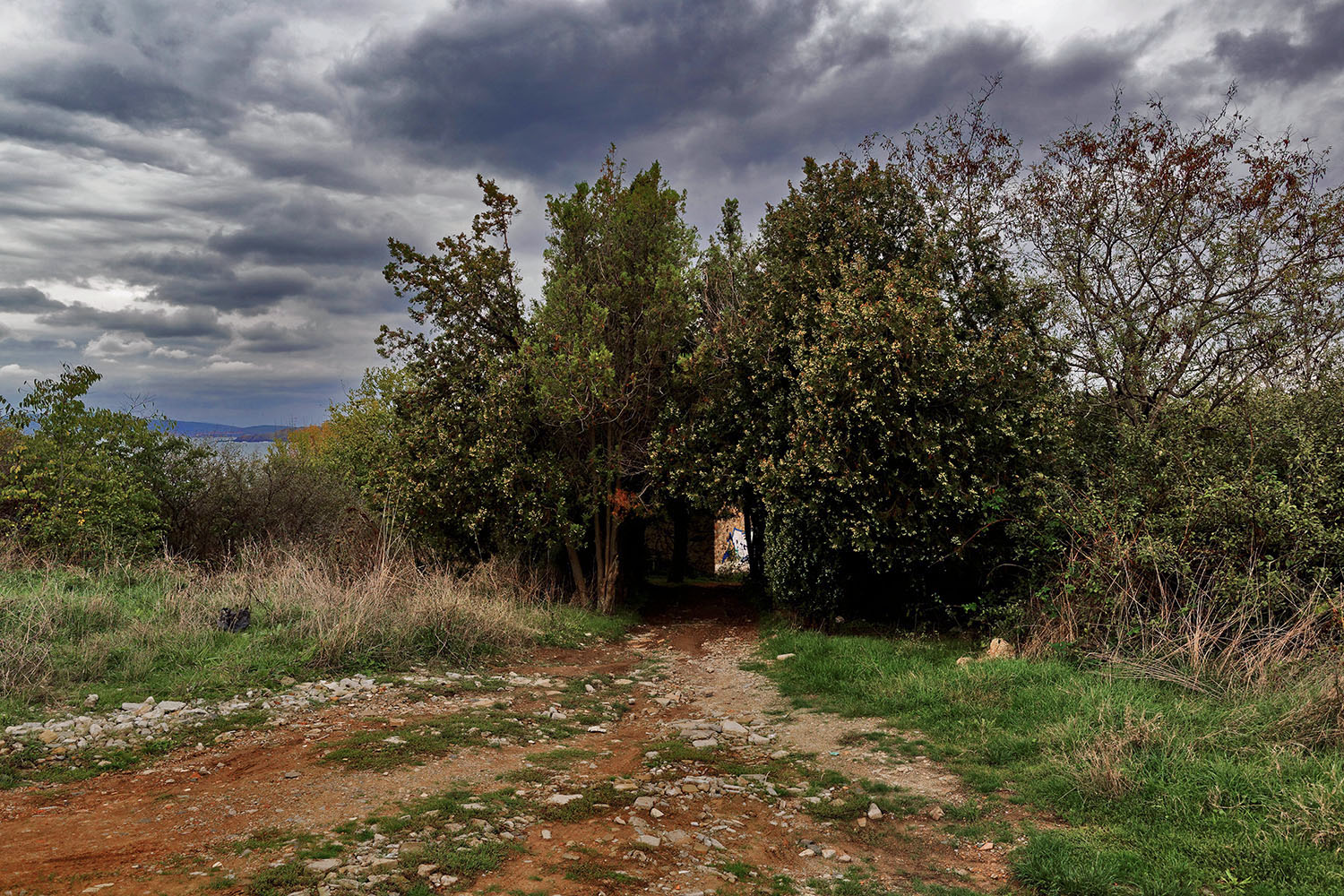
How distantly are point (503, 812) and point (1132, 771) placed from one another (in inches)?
187

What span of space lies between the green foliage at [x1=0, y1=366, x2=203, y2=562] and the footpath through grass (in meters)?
14.6

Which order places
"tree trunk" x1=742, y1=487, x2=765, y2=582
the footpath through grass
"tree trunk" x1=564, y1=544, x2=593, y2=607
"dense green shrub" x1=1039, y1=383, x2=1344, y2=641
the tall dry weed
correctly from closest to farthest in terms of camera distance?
the footpath through grass < "dense green shrub" x1=1039, y1=383, x2=1344, y2=641 < the tall dry weed < "tree trunk" x1=564, y1=544, x2=593, y2=607 < "tree trunk" x1=742, y1=487, x2=765, y2=582

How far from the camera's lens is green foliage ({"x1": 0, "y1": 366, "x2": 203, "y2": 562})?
50.0 feet

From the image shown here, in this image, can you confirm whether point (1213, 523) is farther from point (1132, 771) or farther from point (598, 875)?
point (598, 875)

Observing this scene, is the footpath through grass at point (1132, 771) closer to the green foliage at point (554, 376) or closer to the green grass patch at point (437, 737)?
the green grass patch at point (437, 737)

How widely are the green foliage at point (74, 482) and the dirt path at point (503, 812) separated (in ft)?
34.7

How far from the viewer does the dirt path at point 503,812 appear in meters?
4.62

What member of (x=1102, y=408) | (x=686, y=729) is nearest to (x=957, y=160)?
(x=1102, y=408)

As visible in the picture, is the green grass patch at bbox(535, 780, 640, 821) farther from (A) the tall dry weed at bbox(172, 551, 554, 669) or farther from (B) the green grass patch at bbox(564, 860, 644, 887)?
(A) the tall dry weed at bbox(172, 551, 554, 669)

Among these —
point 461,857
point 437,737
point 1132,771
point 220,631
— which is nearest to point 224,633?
point 220,631

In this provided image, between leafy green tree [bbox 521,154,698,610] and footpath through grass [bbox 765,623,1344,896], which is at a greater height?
leafy green tree [bbox 521,154,698,610]

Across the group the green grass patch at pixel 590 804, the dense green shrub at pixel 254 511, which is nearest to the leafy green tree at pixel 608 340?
the dense green shrub at pixel 254 511

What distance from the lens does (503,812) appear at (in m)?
5.62

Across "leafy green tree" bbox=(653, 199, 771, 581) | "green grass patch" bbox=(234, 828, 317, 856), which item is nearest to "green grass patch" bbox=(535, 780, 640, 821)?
"green grass patch" bbox=(234, 828, 317, 856)
